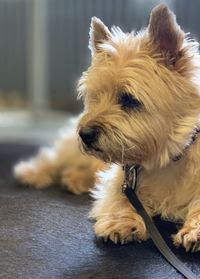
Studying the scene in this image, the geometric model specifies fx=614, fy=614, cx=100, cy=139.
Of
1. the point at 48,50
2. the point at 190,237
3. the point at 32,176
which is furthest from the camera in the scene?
the point at 48,50

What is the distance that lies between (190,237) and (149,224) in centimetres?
12

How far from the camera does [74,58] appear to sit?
3.86 metres

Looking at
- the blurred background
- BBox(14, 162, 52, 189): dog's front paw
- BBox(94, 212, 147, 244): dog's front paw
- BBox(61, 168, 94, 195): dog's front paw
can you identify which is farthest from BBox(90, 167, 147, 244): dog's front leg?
the blurred background

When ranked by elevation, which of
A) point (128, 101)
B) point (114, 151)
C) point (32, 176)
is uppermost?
point (128, 101)

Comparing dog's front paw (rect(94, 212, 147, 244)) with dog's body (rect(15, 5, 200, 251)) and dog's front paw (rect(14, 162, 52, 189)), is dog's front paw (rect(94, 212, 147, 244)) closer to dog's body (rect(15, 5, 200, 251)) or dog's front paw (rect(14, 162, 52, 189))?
dog's body (rect(15, 5, 200, 251))

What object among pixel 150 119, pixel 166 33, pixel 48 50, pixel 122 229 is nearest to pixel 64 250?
pixel 122 229

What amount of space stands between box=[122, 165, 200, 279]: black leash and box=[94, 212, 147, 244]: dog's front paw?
0.8 inches

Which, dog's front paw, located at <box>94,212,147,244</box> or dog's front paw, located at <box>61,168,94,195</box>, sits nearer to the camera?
dog's front paw, located at <box>94,212,147,244</box>

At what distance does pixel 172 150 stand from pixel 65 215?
0.39 m

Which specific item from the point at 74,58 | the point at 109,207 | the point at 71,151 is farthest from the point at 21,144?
the point at 109,207

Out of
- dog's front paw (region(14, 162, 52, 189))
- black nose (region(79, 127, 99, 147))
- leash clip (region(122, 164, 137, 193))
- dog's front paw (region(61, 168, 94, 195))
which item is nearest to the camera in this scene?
black nose (region(79, 127, 99, 147))

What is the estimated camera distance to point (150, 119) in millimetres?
1396

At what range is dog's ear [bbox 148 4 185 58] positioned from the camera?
4.57 feet

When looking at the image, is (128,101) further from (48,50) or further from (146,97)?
(48,50)
